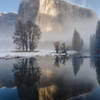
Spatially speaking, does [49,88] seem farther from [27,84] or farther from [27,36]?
[27,36]

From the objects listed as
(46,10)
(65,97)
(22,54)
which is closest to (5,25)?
Result: (46,10)

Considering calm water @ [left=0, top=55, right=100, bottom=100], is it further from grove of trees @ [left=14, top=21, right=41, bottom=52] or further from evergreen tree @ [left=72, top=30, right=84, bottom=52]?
evergreen tree @ [left=72, top=30, right=84, bottom=52]

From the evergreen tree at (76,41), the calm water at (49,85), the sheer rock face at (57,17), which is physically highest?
the sheer rock face at (57,17)

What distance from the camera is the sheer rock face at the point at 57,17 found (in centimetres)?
15275

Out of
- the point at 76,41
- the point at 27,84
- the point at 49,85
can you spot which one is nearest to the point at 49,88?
the point at 49,85

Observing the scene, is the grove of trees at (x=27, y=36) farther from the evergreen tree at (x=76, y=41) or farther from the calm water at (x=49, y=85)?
the calm water at (x=49, y=85)

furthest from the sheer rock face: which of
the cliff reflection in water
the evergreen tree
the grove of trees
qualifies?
the cliff reflection in water

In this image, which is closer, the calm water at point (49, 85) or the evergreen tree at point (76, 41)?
the calm water at point (49, 85)

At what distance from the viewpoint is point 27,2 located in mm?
166625

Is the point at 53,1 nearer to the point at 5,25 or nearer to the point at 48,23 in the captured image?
the point at 48,23

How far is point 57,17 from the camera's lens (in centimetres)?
16925

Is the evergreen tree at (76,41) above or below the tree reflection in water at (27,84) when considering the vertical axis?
above

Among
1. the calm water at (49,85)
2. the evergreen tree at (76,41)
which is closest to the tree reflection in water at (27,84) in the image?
the calm water at (49,85)

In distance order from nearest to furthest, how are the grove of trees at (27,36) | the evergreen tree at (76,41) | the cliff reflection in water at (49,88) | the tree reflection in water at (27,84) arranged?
the cliff reflection in water at (49,88) < the tree reflection in water at (27,84) < the grove of trees at (27,36) < the evergreen tree at (76,41)
